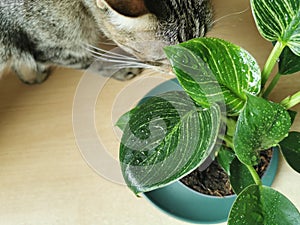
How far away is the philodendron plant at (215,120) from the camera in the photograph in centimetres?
60

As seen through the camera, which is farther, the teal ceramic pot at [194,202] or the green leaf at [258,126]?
the teal ceramic pot at [194,202]

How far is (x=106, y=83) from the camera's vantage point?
102 cm

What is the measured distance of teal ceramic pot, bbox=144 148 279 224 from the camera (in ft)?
2.82

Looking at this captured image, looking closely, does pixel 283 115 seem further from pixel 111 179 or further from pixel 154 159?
pixel 111 179

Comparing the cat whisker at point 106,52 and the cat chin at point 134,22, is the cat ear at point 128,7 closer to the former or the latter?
the cat chin at point 134,22

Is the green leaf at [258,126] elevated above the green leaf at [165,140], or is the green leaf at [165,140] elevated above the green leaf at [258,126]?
the green leaf at [258,126]

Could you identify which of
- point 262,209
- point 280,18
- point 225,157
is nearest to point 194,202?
point 225,157

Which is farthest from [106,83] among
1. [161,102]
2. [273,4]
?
[273,4]

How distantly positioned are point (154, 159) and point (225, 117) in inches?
5.5

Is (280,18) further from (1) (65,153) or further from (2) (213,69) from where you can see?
(1) (65,153)

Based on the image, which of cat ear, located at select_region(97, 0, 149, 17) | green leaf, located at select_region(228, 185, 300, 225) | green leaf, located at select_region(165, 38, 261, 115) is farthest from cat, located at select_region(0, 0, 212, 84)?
green leaf, located at select_region(228, 185, 300, 225)

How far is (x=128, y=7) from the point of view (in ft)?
2.37

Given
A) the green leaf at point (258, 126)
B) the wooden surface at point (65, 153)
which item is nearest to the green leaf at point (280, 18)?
the green leaf at point (258, 126)

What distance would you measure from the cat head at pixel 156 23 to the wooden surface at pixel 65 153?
143 millimetres
